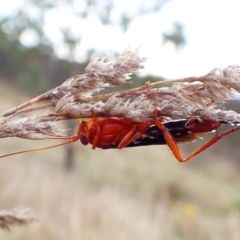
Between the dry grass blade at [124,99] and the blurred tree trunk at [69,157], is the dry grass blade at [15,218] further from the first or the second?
the blurred tree trunk at [69,157]

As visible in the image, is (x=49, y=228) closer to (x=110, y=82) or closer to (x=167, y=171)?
(x=110, y=82)

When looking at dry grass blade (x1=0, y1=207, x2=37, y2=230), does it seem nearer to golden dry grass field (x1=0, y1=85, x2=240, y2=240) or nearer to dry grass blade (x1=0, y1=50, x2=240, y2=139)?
golden dry grass field (x1=0, y1=85, x2=240, y2=240)

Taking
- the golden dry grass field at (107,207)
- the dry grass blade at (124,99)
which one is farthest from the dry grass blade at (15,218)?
the dry grass blade at (124,99)

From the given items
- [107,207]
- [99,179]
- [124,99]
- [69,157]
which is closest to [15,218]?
[124,99]

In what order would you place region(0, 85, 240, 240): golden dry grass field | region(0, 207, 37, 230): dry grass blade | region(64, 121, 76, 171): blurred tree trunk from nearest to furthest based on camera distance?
region(0, 207, 37, 230): dry grass blade, region(0, 85, 240, 240): golden dry grass field, region(64, 121, 76, 171): blurred tree trunk

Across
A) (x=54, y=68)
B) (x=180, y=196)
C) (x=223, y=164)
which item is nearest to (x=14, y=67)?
(x=54, y=68)

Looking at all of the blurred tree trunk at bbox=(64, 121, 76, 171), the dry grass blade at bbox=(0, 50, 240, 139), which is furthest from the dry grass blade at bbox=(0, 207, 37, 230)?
the blurred tree trunk at bbox=(64, 121, 76, 171)

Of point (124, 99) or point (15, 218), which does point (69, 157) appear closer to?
point (15, 218)
